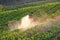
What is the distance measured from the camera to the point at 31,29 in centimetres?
1692

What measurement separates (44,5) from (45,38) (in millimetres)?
5925

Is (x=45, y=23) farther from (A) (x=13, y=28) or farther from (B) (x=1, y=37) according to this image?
(B) (x=1, y=37)

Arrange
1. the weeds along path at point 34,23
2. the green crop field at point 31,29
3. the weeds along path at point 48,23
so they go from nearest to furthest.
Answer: the green crop field at point 31,29 → the weeds along path at point 48,23 → the weeds along path at point 34,23

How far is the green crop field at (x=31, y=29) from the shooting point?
16.0 meters

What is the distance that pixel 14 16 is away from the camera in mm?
19781

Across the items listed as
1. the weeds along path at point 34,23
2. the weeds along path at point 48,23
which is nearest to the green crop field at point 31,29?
the weeds along path at point 48,23

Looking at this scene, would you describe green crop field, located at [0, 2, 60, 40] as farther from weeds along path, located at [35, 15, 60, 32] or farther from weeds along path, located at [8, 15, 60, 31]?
weeds along path, located at [8, 15, 60, 31]

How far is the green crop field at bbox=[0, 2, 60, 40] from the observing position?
16.0 meters

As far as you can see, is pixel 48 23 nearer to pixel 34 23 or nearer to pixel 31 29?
pixel 34 23

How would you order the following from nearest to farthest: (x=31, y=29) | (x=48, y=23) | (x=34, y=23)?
(x=31, y=29), (x=48, y=23), (x=34, y=23)

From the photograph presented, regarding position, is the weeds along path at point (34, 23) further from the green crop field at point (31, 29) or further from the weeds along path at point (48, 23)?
the green crop field at point (31, 29)

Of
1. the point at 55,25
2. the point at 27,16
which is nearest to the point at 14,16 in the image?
the point at 27,16

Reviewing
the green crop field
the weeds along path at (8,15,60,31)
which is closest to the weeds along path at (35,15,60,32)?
the weeds along path at (8,15,60,31)

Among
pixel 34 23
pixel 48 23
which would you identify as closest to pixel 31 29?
pixel 34 23
